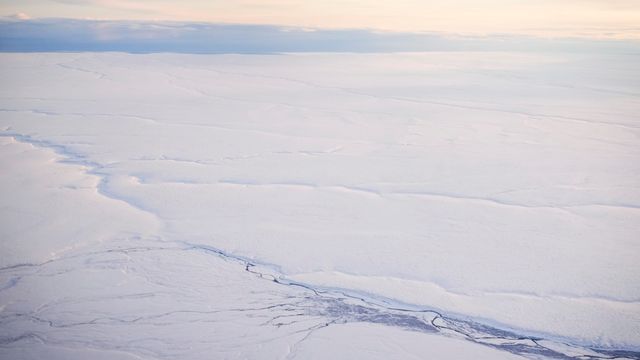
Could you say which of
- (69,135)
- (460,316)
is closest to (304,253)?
(460,316)

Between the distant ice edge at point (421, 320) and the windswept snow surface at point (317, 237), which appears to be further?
the windswept snow surface at point (317, 237)

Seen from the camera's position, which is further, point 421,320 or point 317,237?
point 317,237

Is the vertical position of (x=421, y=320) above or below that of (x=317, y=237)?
below

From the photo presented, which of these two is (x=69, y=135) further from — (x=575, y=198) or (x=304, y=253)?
(x=575, y=198)

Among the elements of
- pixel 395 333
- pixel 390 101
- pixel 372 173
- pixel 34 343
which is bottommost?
pixel 34 343
